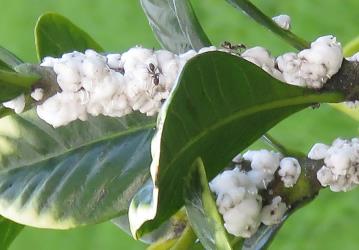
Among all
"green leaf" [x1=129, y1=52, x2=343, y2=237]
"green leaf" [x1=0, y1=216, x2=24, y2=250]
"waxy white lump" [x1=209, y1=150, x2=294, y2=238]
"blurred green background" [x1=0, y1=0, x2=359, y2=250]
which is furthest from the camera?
"blurred green background" [x1=0, y1=0, x2=359, y2=250]

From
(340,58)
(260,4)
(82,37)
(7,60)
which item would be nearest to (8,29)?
(260,4)

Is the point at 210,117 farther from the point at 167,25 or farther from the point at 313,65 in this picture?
the point at 167,25

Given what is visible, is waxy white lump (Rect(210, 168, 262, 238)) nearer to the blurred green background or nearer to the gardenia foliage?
the gardenia foliage

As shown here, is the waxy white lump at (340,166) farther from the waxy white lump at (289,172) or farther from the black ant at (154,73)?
the black ant at (154,73)

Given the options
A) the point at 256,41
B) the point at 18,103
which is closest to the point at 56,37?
the point at 18,103

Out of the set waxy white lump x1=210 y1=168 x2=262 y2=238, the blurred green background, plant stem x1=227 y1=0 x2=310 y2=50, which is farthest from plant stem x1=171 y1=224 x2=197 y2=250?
the blurred green background

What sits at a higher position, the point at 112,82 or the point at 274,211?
the point at 112,82

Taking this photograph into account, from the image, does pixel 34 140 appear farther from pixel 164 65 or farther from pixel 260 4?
pixel 260 4
